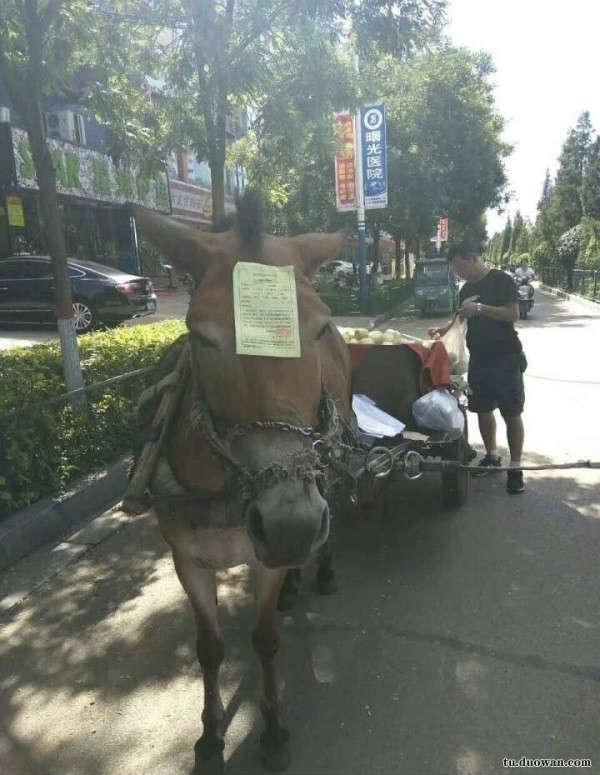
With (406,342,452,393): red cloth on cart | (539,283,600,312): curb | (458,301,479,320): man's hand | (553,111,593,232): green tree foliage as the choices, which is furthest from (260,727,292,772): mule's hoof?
(553,111,593,232): green tree foliage

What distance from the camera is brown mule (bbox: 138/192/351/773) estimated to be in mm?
1667

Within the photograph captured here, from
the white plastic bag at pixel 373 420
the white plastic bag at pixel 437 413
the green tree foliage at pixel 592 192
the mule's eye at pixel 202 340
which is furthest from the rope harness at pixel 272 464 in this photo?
the green tree foliage at pixel 592 192

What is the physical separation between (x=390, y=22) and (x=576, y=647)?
243 inches

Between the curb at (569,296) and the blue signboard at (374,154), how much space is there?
9.94m

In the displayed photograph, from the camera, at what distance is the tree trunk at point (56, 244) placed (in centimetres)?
533

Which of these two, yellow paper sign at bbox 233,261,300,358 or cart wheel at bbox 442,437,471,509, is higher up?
yellow paper sign at bbox 233,261,300,358

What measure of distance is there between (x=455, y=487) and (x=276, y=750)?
104 inches

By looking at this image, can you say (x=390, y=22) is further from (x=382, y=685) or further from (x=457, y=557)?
(x=382, y=685)

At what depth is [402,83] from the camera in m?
22.0

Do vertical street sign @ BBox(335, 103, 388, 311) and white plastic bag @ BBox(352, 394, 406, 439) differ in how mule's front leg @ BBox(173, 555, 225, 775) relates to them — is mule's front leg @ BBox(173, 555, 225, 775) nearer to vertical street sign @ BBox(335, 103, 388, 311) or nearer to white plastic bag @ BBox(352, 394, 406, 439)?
white plastic bag @ BBox(352, 394, 406, 439)

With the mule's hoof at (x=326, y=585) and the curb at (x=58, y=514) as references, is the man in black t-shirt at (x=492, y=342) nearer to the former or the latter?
the mule's hoof at (x=326, y=585)

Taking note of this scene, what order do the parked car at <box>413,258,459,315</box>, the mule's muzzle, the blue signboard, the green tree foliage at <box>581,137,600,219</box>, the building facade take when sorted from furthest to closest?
the green tree foliage at <box>581,137,600,219</box>, the parked car at <box>413,258,459,315</box>, the blue signboard, the building facade, the mule's muzzle

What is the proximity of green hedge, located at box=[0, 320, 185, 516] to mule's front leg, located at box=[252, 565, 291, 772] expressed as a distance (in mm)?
2425

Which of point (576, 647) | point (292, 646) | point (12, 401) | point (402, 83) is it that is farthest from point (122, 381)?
point (402, 83)
